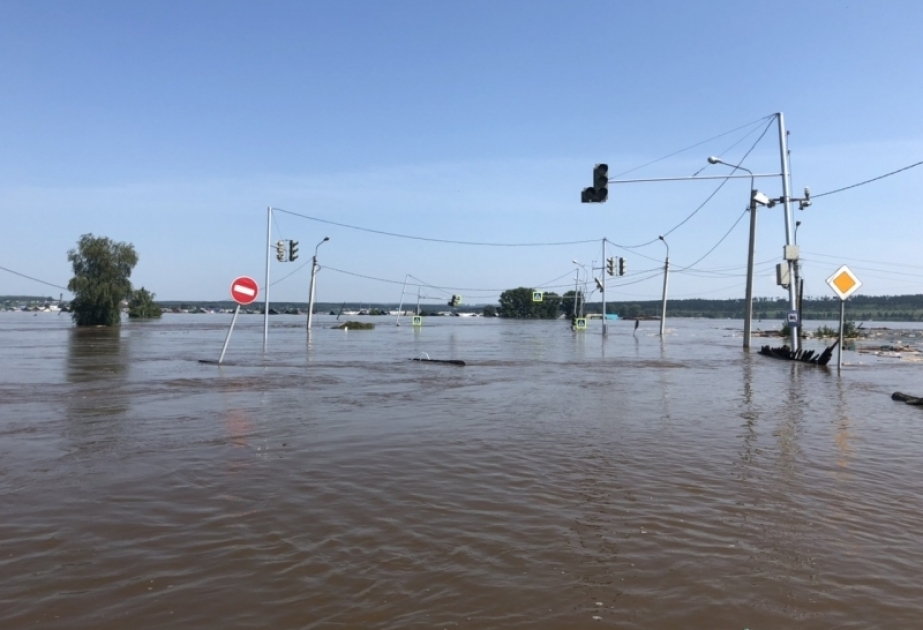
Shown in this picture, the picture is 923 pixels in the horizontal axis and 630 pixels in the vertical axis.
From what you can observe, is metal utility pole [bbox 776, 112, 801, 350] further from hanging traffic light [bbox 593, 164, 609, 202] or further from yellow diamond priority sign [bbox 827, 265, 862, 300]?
hanging traffic light [bbox 593, 164, 609, 202]

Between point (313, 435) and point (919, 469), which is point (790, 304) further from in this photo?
point (313, 435)

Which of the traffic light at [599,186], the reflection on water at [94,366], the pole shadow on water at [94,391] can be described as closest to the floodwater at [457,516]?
the pole shadow on water at [94,391]

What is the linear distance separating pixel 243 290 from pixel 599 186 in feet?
34.2

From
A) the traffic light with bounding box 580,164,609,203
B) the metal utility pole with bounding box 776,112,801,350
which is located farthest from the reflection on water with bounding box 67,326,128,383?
the metal utility pole with bounding box 776,112,801,350

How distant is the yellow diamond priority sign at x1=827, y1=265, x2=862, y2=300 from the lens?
1766 cm

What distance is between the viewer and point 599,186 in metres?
18.5

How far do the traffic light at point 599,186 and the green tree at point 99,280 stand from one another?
63395 millimetres

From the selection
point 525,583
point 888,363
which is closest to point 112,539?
point 525,583

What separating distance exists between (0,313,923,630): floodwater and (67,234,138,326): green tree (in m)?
63.6

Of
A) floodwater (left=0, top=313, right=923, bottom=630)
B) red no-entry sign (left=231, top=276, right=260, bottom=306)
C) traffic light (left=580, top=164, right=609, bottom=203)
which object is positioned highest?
traffic light (left=580, top=164, right=609, bottom=203)

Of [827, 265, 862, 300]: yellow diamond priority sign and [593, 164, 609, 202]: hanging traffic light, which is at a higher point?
[593, 164, 609, 202]: hanging traffic light

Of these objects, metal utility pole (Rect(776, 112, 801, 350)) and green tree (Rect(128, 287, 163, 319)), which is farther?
green tree (Rect(128, 287, 163, 319))

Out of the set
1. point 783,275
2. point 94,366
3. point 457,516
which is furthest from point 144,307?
point 457,516

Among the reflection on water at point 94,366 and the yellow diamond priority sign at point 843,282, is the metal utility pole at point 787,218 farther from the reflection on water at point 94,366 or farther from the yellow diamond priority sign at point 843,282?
the reflection on water at point 94,366
